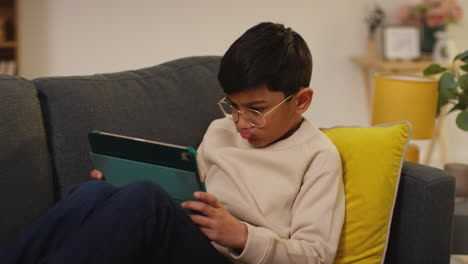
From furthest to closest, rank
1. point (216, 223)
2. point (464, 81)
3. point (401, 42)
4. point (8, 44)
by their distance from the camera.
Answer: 1. point (401, 42)
2. point (8, 44)
3. point (464, 81)
4. point (216, 223)

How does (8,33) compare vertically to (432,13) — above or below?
below

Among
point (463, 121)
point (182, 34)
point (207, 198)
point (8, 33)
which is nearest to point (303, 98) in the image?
point (207, 198)

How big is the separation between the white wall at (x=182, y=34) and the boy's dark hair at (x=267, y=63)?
2.25 m

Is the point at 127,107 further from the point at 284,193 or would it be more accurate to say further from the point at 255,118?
the point at 284,193

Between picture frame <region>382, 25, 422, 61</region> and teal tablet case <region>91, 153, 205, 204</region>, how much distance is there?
2.63 m

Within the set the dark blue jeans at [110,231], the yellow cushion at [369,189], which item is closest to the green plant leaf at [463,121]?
the yellow cushion at [369,189]

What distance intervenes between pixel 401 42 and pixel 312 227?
102 inches

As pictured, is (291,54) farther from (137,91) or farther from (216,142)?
(137,91)

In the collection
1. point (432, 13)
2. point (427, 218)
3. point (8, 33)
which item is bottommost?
point (427, 218)

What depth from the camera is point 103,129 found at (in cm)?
154

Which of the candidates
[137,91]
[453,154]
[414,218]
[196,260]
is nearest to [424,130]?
[414,218]

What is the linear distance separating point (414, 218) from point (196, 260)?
0.56 m

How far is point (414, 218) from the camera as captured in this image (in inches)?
56.2

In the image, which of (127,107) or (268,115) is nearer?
(268,115)
